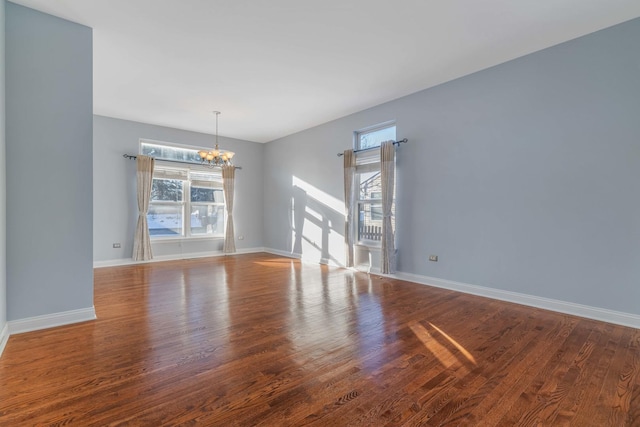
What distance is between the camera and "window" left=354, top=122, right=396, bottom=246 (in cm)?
543

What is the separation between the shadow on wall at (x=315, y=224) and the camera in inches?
245

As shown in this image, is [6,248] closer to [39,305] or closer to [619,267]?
[39,305]

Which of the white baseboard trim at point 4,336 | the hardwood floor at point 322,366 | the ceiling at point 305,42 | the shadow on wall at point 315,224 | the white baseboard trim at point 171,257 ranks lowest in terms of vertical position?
the hardwood floor at point 322,366

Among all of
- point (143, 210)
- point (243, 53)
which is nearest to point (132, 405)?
point (243, 53)

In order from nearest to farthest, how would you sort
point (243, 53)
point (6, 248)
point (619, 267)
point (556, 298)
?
point (6, 248) < point (619, 267) < point (556, 298) < point (243, 53)

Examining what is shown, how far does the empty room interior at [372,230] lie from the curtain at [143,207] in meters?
0.88

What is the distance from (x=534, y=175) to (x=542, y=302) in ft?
5.04

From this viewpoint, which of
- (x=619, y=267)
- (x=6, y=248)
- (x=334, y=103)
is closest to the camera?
(x=6, y=248)

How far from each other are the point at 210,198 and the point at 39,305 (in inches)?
193

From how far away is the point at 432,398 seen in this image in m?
1.79

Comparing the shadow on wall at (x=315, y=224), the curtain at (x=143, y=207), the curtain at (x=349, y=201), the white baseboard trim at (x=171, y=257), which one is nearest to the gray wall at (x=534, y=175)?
the curtain at (x=349, y=201)

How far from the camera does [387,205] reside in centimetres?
499

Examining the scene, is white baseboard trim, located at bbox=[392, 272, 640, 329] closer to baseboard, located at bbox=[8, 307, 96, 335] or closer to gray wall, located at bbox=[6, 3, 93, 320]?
baseboard, located at bbox=[8, 307, 96, 335]

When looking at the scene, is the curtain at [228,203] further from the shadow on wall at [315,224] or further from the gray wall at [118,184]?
the shadow on wall at [315,224]
